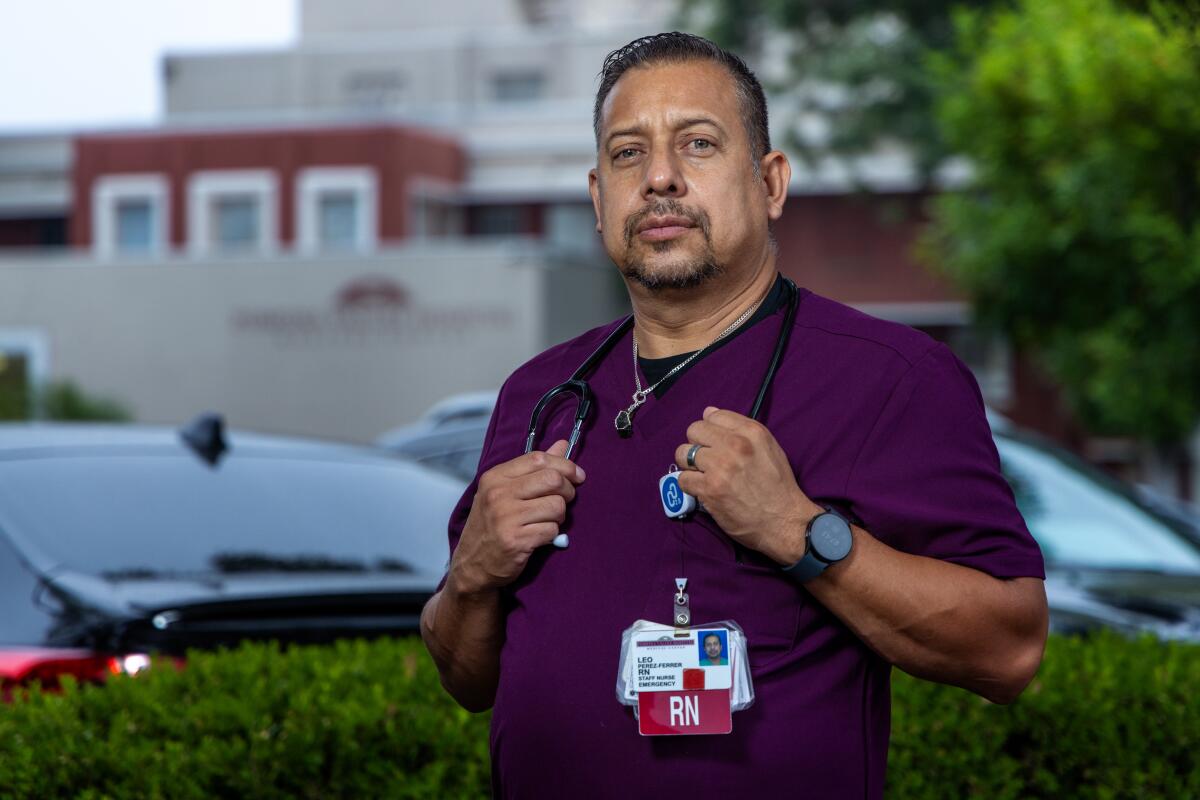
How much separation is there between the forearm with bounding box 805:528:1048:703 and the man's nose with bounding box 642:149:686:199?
0.58 meters

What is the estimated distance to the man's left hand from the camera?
232 centimetres

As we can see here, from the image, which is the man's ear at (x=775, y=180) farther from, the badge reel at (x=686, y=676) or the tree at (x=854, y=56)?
the tree at (x=854, y=56)

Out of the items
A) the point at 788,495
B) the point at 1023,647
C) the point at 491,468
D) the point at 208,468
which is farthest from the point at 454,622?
the point at 208,468

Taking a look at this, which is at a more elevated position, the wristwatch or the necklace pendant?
the necklace pendant

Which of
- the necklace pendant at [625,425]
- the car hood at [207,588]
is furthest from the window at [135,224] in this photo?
the necklace pendant at [625,425]

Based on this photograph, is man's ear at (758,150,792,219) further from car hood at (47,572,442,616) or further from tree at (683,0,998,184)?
tree at (683,0,998,184)

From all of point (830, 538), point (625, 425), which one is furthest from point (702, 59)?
point (830, 538)

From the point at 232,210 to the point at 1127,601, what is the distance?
30.8 m

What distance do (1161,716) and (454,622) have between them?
1932 millimetres

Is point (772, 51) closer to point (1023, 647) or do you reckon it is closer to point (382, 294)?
point (382, 294)

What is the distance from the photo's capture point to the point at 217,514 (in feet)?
17.1

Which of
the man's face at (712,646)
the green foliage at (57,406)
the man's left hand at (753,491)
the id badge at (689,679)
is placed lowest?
the green foliage at (57,406)

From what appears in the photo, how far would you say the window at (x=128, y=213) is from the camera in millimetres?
35250

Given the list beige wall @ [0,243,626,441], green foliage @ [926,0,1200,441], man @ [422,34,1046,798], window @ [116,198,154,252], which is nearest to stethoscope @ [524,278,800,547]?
man @ [422,34,1046,798]
